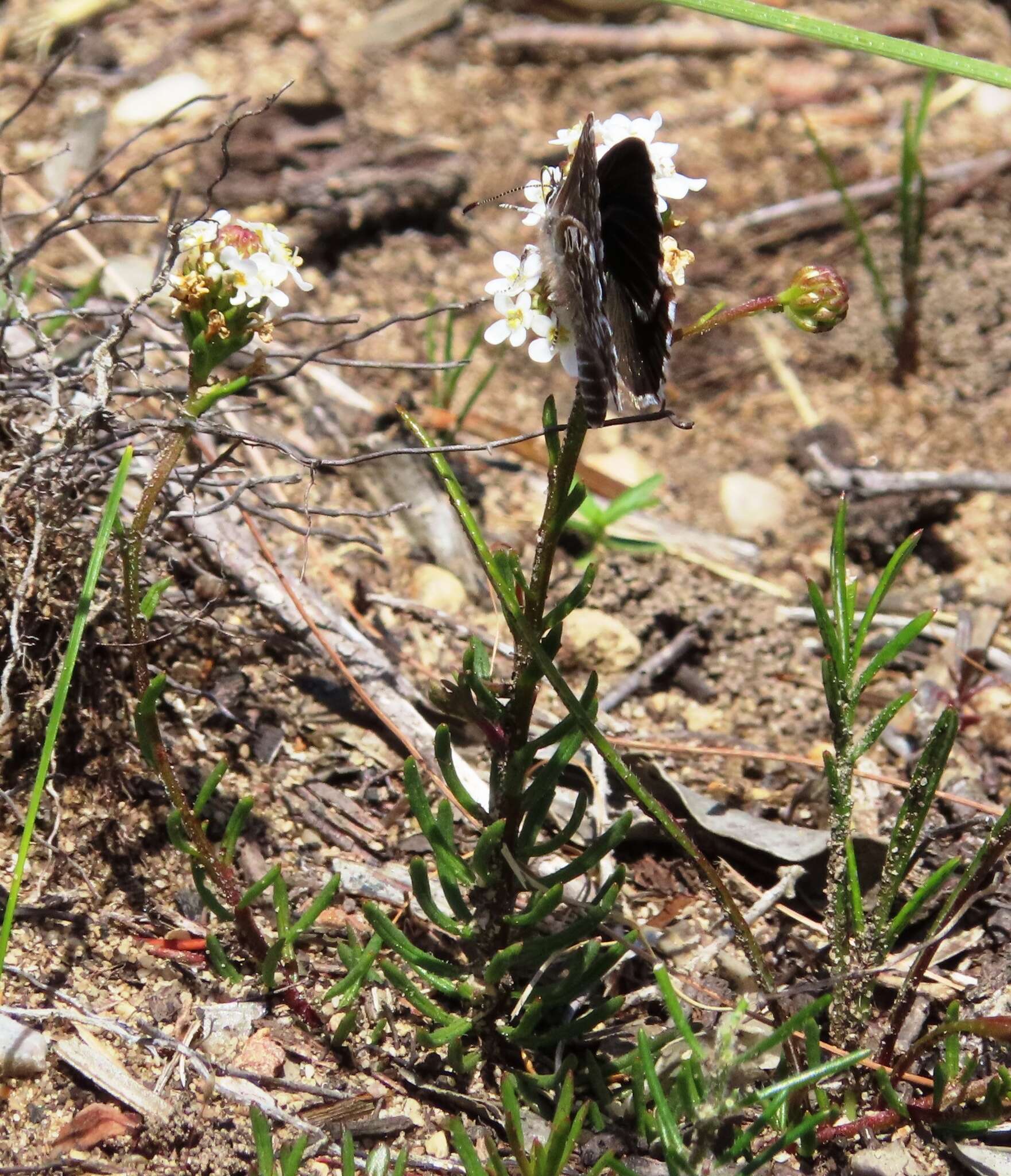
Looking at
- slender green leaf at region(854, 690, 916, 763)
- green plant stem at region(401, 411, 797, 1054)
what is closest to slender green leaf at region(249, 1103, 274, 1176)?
green plant stem at region(401, 411, 797, 1054)

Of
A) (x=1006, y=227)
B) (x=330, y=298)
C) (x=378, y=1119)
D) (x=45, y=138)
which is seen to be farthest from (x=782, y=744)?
(x=45, y=138)

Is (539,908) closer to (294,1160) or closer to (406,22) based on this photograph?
(294,1160)

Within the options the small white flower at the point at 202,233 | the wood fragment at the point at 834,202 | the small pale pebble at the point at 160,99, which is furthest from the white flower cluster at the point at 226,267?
the wood fragment at the point at 834,202

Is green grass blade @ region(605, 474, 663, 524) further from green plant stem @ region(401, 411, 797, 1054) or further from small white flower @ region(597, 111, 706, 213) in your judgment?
small white flower @ region(597, 111, 706, 213)

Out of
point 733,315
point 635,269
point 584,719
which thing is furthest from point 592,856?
point 635,269

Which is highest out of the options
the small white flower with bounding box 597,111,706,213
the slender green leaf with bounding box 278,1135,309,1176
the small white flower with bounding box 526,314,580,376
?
the small white flower with bounding box 597,111,706,213

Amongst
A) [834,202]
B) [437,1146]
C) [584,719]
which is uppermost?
[834,202]
